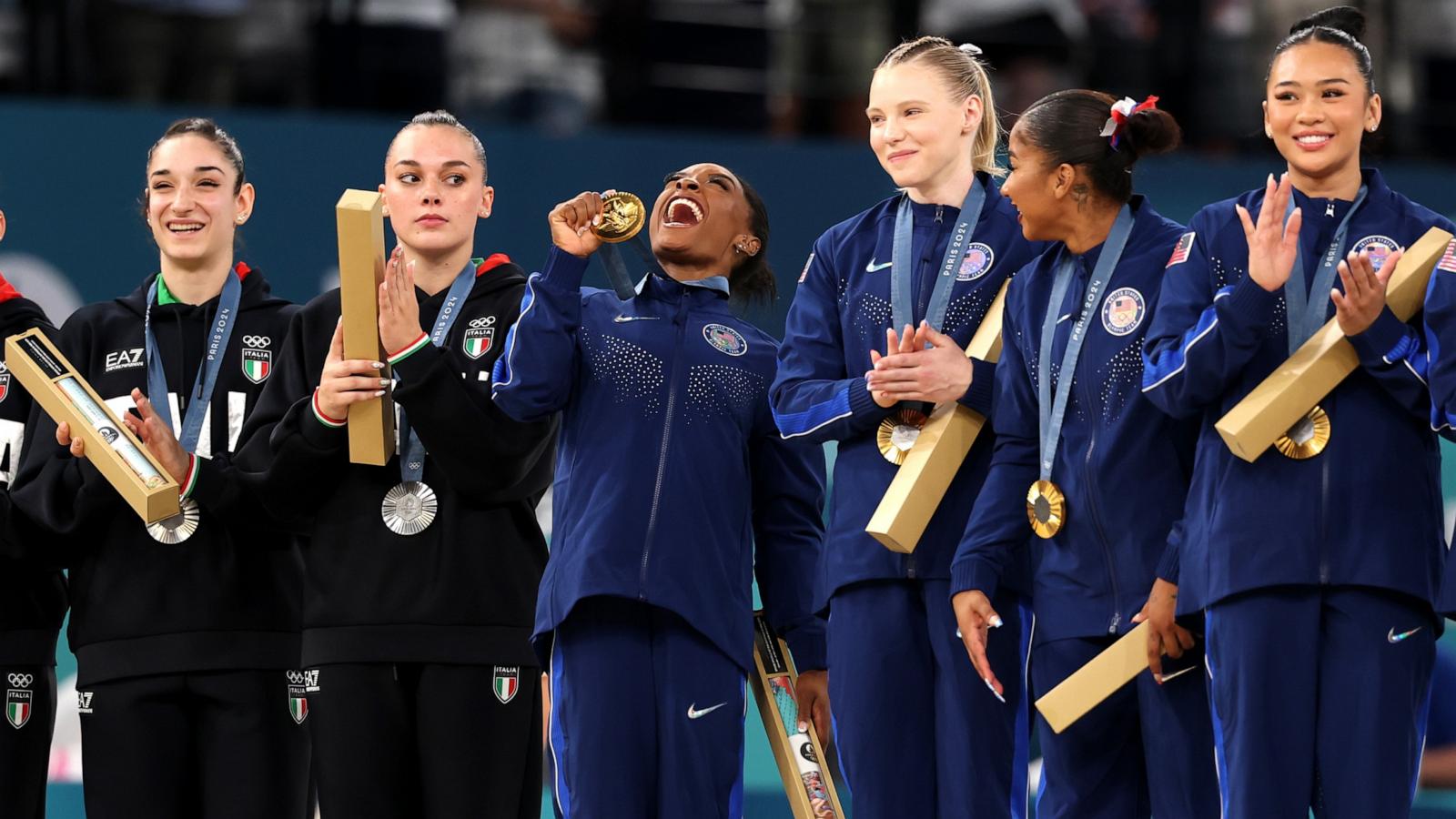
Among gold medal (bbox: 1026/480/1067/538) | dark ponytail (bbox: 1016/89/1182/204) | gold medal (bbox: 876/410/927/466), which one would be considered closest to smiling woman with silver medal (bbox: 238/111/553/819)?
gold medal (bbox: 876/410/927/466)

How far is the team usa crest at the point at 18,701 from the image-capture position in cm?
492

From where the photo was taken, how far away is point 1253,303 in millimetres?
3885

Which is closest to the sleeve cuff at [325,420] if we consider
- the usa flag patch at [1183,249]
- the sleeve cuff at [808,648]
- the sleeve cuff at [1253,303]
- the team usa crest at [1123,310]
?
the sleeve cuff at [808,648]

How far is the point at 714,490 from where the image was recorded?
4559 millimetres

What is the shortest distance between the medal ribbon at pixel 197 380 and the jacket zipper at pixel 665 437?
3.65 ft

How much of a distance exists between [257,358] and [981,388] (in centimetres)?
175

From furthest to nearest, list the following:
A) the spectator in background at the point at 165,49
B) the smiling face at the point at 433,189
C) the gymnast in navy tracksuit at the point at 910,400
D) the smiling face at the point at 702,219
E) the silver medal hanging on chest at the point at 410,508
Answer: the spectator in background at the point at 165,49 < the smiling face at the point at 433,189 < the smiling face at the point at 702,219 < the silver medal hanging on chest at the point at 410,508 < the gymnast in navy tracksuit at the point at 910,400

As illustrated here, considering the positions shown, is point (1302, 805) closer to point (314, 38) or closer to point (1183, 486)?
point (1183, 486)

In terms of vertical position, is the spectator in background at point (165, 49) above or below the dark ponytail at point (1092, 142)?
above

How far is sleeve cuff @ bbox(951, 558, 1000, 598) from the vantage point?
416 centimetres

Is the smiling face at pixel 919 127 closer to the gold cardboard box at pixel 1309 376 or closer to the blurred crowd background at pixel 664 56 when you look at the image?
the gold cardboard box at pixel 1309 376

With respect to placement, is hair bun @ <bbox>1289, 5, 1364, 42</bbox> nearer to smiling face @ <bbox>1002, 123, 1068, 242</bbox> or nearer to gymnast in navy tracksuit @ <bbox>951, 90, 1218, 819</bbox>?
gymnast in navy tracksuit @ <bbox>951, 90, 1218, 819</bbox>

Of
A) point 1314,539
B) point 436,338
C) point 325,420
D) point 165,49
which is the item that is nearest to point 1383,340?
point 1314,539

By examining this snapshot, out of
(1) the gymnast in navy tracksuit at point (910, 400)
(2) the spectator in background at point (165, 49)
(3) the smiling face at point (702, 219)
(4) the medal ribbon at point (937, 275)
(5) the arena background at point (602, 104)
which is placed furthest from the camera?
(2) the spectator in background at point (165, 49)
